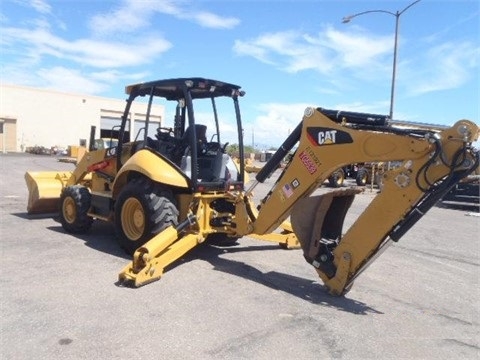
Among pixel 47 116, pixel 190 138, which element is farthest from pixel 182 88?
pixel 47 116

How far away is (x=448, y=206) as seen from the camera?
16578 mm

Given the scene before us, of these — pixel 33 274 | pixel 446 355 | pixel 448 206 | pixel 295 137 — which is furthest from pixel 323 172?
pixel 448 206

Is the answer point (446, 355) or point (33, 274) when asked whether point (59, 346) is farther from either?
point (446, 355)

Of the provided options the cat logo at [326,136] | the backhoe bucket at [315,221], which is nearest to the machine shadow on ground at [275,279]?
the backhoe bucket at [315,221]

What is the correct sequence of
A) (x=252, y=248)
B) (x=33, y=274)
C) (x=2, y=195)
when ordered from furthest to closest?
1. (x=2, y=195)
2. (x=252, y=248)
3. (x=33, y=274)

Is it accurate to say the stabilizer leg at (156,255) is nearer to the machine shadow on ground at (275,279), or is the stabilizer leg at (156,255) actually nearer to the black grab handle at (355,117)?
the machine shadow on ground at (275,279)

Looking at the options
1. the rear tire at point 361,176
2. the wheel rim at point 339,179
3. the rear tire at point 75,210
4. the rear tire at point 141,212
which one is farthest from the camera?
the rear tire at point 361,176

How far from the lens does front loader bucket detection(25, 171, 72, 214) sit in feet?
30.8

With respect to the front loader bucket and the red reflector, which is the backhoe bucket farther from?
the front loader bucket

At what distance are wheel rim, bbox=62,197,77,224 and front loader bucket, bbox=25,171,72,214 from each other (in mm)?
1360

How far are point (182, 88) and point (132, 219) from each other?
2.05 metres

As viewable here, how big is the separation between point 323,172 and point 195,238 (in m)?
2.04

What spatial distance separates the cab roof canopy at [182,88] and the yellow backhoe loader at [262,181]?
20 mm

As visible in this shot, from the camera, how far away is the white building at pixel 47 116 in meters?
52.8
